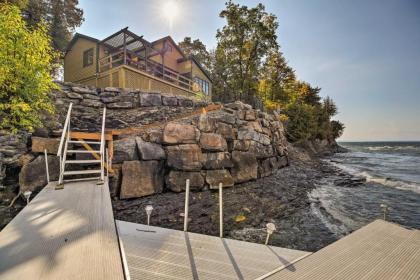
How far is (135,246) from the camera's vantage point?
209 centimetres

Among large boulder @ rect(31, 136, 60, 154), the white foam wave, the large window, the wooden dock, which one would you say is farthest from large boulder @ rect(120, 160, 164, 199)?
the large window

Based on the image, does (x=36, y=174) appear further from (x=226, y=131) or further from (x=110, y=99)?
(x=226, y=131)

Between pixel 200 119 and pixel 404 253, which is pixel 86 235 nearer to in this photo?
pixel 404 253

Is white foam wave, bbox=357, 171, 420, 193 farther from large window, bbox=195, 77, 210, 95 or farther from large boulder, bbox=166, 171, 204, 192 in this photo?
large window, bbox=195, 77, 210, 95

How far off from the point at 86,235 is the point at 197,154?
5202 millimetres

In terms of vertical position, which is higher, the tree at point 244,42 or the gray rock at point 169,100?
the tree at point 244,42

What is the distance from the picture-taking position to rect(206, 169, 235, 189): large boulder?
7242 mm

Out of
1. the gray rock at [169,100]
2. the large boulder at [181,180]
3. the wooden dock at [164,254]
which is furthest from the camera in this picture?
the gray rock at [169,100]

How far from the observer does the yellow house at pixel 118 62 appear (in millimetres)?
11414

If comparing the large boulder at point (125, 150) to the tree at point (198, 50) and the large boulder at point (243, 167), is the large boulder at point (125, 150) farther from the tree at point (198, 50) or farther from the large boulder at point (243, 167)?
the tree at point (198, 50)

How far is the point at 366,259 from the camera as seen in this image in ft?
6.51

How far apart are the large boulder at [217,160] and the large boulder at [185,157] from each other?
273 mm

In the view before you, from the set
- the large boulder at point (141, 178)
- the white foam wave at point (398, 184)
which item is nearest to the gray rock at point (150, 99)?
the large boulder at point (141, 178)

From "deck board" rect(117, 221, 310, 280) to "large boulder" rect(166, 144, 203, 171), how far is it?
13.5ft
